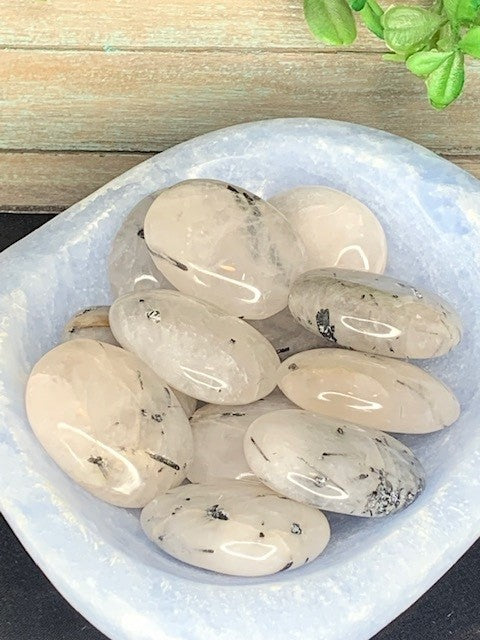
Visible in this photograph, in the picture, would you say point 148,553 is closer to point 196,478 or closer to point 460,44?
point 196,478

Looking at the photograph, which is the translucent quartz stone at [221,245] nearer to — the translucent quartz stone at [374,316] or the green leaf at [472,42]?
the translucent quartz stone at [374,316]

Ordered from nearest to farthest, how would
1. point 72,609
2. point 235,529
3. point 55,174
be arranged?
point 235,529 < point 72,609 < point 55,174

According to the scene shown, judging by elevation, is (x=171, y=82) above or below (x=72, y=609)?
above

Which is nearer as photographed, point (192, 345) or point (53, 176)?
point (192, 345)

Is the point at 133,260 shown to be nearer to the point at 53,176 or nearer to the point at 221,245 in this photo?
the point at 221,245

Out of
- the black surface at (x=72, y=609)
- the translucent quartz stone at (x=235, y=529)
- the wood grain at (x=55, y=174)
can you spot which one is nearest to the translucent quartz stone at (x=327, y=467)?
the translucent quartz stone at (x=235, y=529)

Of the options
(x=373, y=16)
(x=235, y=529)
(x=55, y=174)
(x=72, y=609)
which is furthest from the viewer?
(x=55, y=174)

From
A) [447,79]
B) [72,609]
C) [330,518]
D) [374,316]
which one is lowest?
[72,609]

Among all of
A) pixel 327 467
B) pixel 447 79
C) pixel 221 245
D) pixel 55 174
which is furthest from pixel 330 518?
pixel 55 174

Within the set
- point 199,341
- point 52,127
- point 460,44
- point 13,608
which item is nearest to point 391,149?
→ point 460,44

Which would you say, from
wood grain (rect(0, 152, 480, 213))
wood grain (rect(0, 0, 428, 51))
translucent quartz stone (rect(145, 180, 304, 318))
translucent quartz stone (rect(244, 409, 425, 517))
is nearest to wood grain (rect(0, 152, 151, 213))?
wood grain (rect(0, 152, 480, 213))
